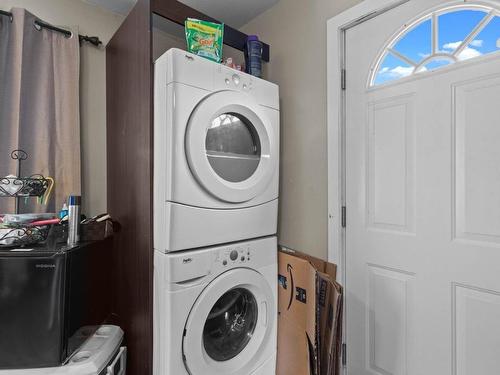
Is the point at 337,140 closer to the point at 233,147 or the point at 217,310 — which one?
the point at 233,147

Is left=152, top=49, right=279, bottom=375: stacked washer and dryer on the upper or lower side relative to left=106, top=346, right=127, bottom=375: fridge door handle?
upper

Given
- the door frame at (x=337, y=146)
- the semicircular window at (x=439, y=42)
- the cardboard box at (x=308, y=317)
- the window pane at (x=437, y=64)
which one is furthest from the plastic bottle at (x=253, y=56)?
the cardboard box at (x=308, y=317)

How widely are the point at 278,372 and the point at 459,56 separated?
71.5 inches

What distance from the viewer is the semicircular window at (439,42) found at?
44.4 inches

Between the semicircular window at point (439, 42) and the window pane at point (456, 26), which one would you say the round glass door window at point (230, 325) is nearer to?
the semicircular window at point (439, 42)

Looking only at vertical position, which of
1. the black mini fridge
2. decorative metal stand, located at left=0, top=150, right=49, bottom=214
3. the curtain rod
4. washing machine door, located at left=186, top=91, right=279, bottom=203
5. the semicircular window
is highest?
the curtain rod

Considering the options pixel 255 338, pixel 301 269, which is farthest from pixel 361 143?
pixel 255 338

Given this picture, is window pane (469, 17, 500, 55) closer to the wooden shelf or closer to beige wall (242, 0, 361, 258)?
beige wall (242, 0, 361, 258)

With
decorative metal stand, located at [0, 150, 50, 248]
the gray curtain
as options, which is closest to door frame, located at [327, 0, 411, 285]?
decorative metal stand, located at [0, 150, 50, 248]

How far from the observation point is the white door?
1124mm

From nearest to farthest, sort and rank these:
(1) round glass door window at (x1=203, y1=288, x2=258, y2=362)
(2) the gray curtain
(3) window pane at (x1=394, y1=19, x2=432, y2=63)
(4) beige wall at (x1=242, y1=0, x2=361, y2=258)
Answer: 1. (3) window pane at (x1=394, y1=19, x2=432, y2=63)
2. (1) round glass door window at (x1=203, y1=288, x2=258, y2=362)
3. (2) the gray curtain
4. (4) beige wall at (x1=242, y1=0, x2=361, y2=258)

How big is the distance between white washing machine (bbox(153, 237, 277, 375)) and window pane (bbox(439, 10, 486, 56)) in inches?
49.2

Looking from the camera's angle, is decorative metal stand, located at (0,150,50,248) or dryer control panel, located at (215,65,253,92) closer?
decorative metal stand, located at (0,150,50,248)

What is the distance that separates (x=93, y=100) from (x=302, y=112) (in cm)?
140
